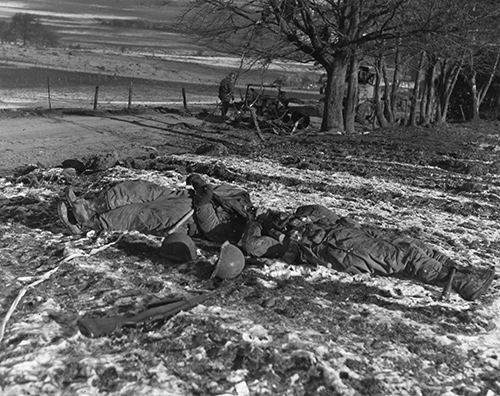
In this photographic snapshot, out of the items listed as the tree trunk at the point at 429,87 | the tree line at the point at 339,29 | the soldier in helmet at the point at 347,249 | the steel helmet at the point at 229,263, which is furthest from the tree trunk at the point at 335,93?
the steel helmet at the point at 229,263

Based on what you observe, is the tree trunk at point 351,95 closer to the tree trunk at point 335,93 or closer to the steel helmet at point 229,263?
the tree trunk at point 335,93

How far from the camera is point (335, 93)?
17969 millimetres

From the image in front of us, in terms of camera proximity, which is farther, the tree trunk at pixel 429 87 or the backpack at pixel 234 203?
the tree trunk at pixel 429 87

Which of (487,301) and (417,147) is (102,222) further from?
(417,147)

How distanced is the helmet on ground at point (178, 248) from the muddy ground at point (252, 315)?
0.11 metres

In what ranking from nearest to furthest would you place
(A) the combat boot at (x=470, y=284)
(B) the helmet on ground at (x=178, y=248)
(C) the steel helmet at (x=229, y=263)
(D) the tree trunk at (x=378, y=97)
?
(A) the combat boot at (x=470, y=284) < (C) the steel helmet at (x=229, y=263) < (B) the helmet on ground at (x=178, y=248) < (D) the tree trunk at (x=378, y=97)

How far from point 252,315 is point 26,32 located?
66769mm

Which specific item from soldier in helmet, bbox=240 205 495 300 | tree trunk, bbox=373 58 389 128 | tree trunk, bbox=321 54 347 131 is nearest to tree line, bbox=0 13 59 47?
tree trunk, bbox=373 58 389 128

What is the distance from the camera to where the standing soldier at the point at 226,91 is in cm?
1920

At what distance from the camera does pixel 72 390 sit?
351 centimetres

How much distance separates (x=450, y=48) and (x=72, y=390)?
1467 centimetres

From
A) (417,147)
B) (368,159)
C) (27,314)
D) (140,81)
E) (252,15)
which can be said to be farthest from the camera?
(140,81)

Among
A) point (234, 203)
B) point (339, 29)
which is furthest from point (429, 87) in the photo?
point (234, 203)

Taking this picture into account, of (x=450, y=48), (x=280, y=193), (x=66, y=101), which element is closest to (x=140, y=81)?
(x=66, y=101)
